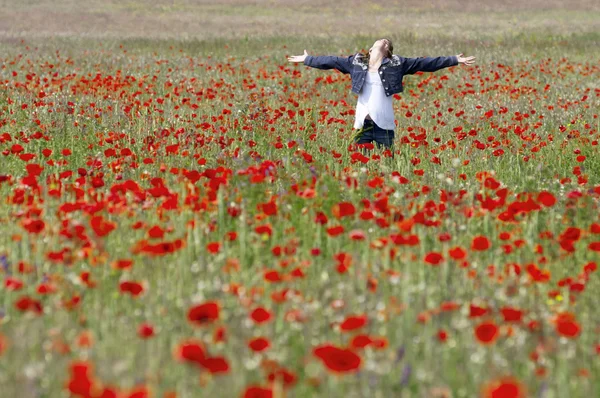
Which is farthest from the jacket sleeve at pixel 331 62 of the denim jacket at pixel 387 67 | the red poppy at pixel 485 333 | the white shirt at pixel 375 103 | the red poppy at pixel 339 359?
the red poppy at pixel 339 359

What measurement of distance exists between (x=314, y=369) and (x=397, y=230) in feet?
5.51

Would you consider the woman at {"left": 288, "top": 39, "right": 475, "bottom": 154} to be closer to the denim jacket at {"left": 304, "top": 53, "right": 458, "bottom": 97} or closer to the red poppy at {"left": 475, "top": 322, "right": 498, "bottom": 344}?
the denim jacket at {"left": 304, "top": 53, "right": 458, "bottom": 97}

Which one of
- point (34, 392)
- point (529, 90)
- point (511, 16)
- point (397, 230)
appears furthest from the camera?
point (511, 16)

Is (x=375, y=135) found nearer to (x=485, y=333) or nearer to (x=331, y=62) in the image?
(x=331, y=62)

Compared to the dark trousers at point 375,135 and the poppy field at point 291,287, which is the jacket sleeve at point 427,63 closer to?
the dark trousers at point 375,135

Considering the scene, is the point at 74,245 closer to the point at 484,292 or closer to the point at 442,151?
the point at 484,292

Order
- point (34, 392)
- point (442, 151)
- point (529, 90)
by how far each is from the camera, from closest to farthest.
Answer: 1. point (34, 392)
2. point (442, 151)
3. point (529, 90)

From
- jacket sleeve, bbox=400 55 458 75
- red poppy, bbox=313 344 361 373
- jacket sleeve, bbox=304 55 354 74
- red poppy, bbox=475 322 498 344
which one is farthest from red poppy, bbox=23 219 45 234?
jacket sleeve, bbox=400 55 458 75

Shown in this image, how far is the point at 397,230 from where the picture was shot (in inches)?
158

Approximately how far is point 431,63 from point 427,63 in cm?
4

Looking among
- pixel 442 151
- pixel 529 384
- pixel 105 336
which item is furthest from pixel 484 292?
pixel 442 151

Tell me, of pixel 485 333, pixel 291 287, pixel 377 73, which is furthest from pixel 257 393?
pixel 377 73

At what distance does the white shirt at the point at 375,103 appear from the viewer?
7.40 metres

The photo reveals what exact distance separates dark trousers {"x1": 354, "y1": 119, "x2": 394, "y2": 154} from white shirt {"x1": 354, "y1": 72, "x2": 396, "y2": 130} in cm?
10
